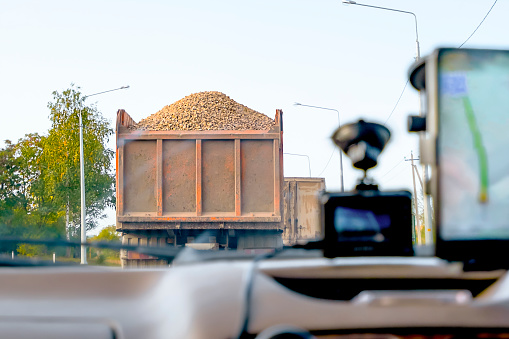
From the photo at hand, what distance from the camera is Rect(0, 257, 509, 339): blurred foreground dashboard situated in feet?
3.47

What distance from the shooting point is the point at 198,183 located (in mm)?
12820

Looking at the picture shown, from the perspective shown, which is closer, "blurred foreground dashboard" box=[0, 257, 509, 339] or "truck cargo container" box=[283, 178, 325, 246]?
"blurred foreground dashboard" box=[0, 257, 509, 339]

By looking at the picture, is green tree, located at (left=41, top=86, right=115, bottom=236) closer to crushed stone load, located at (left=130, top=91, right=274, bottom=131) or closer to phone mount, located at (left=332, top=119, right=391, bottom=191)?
crushed stone load, located at (left=130, top=91, right=274, bottom=131)

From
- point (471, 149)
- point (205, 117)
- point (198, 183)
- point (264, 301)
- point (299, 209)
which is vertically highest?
point (205, 117)

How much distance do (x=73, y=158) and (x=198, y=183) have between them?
2710cm

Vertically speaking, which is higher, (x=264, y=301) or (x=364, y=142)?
(x=364, y=142)

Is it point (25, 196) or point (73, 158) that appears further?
point (25, 196)

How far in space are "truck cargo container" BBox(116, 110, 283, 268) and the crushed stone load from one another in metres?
0.63

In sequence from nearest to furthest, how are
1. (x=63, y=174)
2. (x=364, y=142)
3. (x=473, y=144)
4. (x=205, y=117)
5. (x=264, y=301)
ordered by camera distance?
(x=264, y=301) < (x=473, y=144) < (x=364, y=142) < (x=205, y=117) < (x=63, y=174)

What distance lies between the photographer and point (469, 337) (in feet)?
3.51

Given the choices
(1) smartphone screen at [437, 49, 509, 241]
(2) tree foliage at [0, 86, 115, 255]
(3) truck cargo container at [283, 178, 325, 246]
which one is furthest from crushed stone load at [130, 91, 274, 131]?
(2) tree foliage at [0, 86, 115, 255]

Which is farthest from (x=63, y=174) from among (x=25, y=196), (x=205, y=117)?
(x=205, y=117)

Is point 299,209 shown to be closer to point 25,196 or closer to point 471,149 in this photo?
point 471,149

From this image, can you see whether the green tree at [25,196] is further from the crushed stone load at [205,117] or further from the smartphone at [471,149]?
the smartphone at [471,149]
